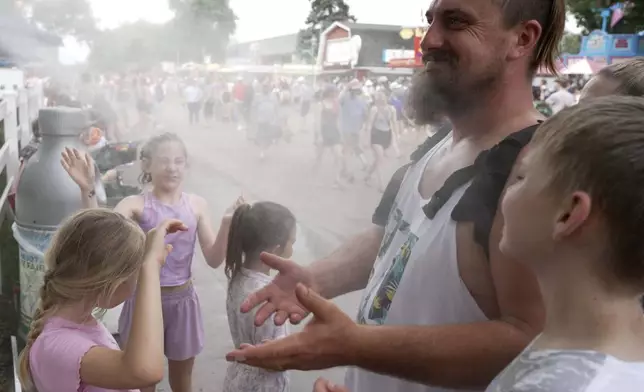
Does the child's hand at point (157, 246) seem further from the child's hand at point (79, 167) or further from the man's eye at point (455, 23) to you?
the man's eye at point (455, 23)

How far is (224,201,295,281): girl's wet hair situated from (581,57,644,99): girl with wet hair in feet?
3.04

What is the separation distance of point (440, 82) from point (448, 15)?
10 cm

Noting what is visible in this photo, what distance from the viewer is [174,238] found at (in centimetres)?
218

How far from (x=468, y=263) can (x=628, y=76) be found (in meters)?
0.92

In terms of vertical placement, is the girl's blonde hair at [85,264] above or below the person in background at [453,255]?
below

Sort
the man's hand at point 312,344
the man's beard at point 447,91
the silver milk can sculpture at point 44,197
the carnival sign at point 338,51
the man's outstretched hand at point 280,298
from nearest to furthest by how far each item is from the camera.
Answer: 1. the man's hand at point 312,344
2. the man's beard at point 447,91
3. the man's outstretched hand at point 280,298
4. the silver milk can sculpture at point 44,197
5. the carnival sign at point 338,51

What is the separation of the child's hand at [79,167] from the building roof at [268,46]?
944mm

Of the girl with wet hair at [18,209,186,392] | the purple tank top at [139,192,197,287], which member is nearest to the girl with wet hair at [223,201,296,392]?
the purple tank top at [139,192,197,287]

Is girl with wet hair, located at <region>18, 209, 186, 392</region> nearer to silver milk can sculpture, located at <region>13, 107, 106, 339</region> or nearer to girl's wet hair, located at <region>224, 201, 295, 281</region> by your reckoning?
girl's wet hair, located at <region>224, 201, 295, 281</region>

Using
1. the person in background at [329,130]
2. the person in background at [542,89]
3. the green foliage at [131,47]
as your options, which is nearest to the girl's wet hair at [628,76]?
the person in background at [542,89]

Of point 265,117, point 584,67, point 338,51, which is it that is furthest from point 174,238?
point 584,67

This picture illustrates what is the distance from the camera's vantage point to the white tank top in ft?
2.91

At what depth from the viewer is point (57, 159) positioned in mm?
2330

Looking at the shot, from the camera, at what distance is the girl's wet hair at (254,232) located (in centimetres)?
188
